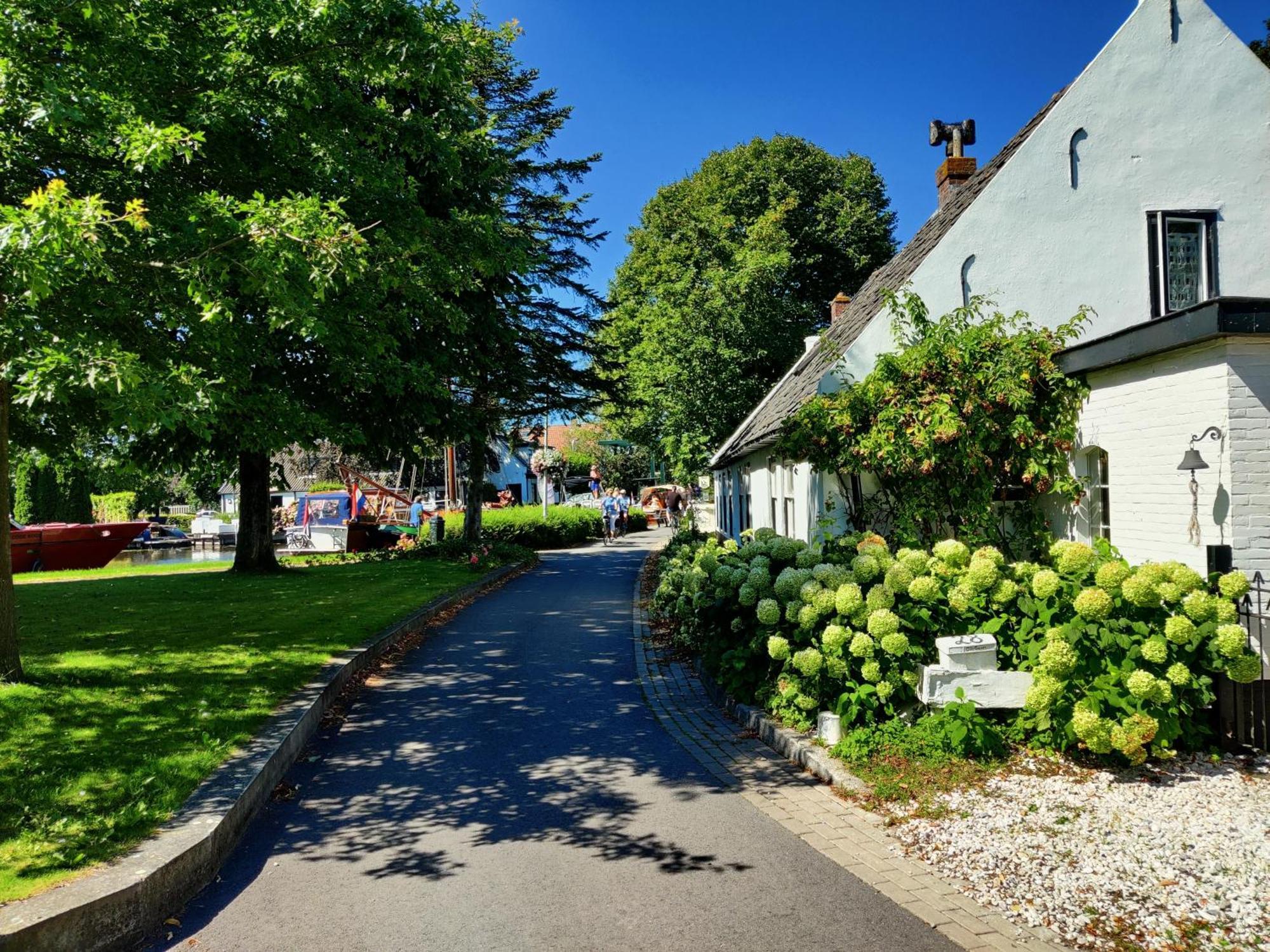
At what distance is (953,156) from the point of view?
15531mm

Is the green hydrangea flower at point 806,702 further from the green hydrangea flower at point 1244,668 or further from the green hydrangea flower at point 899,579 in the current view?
the green hydrangea flower at point 1244,668

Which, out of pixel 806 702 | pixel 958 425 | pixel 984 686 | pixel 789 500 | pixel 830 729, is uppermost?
pixel 958 425

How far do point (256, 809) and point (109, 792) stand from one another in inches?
33.6

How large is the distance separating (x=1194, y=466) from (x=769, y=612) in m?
3.69

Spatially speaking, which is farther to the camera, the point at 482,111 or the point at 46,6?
the point at 482,111

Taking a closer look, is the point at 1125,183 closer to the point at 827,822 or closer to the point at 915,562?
the point at 915,562

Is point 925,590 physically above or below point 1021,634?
above

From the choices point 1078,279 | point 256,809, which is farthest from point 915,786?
point 1078,279

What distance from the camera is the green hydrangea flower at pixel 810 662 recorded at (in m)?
6.61

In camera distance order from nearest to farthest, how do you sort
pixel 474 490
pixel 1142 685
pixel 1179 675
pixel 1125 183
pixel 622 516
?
pixel 1142 685 < pixel 1179 675 < pixel 1125 183 < pixel 474 490 < pixel 622 516

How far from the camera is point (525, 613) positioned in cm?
1474

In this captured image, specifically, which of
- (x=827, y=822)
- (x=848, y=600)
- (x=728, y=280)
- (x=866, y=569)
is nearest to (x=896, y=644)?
(x=848, y=600)

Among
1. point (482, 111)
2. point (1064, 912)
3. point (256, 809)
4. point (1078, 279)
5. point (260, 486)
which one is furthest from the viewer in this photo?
point (482, 111)

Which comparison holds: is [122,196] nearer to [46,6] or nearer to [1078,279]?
[46,6]
